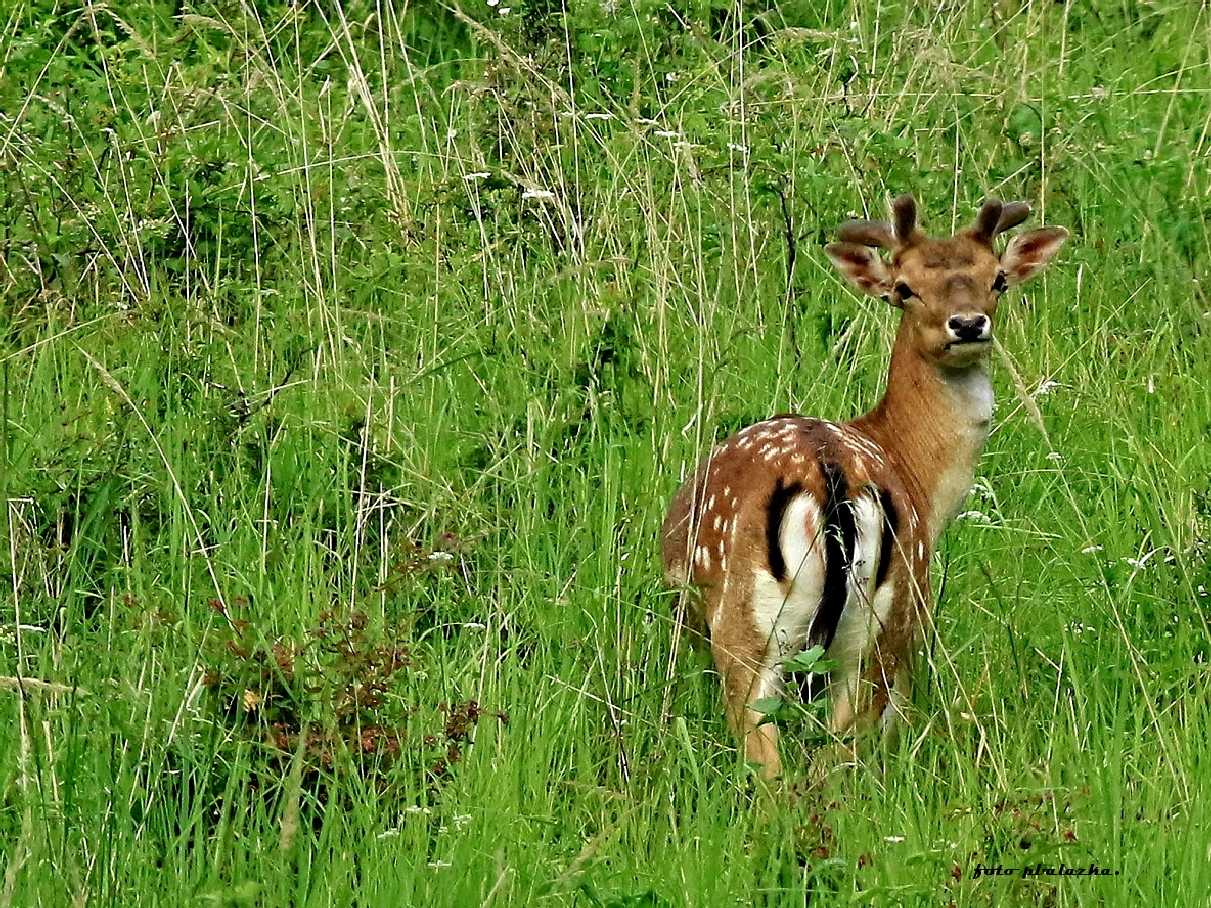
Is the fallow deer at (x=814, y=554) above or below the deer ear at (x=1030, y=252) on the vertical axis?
below

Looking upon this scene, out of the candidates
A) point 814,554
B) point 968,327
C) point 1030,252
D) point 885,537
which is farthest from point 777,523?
point 1030,252

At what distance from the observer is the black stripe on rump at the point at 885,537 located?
13.8 ft

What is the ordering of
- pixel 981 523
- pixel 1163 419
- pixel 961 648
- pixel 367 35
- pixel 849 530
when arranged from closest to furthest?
1. pixel 849 530
2. pixel 961 648
3. pixel 981 523
4. pixel 1163 419
5. pixel 367 35

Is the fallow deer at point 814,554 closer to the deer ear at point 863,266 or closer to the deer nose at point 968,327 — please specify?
the deer nose at point 968,327

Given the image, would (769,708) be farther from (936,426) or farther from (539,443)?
(539,443)

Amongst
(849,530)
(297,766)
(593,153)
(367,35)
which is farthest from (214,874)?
(367,35)

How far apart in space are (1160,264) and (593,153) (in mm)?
A: 1693

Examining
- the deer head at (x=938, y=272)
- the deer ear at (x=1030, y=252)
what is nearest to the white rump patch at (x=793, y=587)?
the deer head at (x=938, y=272)

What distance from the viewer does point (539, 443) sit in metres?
5.13

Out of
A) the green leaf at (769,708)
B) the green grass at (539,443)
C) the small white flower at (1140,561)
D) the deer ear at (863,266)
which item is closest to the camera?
the green grass at (539,443)

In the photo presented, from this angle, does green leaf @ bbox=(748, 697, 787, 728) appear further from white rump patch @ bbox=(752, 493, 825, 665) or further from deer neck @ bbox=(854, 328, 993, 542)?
deer neck @ bbox=(854, 328, 993, 542)

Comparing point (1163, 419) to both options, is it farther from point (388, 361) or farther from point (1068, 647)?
point (388, 361)

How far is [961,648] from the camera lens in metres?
4.46

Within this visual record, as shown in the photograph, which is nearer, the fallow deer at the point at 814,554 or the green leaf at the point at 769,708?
the green leaf at the point at 769,708
